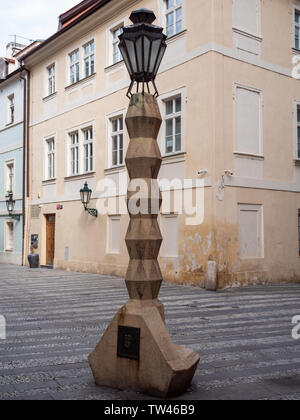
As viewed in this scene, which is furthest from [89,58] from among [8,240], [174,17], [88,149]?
[8,240]

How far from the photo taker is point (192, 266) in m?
13.0

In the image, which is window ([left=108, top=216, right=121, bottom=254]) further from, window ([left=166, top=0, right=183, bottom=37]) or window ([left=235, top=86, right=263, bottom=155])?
window ([left=166, top=0, right=183, bottom=37])

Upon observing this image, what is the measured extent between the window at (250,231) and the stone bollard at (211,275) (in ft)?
3.99

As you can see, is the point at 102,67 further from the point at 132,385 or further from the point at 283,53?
the point at 132,385

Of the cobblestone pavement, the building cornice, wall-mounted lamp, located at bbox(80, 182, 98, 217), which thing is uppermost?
the building cornice

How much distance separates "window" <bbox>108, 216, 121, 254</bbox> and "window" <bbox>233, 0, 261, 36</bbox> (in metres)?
6.92

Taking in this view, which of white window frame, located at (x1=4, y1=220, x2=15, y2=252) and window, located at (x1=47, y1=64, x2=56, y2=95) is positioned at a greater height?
window, located at (x1=47, y1=64, x2=56, y2=95)

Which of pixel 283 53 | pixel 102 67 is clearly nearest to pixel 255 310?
pixel 283 53

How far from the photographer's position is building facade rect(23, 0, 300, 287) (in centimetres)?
1296

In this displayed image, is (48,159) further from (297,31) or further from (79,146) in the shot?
(297,31)

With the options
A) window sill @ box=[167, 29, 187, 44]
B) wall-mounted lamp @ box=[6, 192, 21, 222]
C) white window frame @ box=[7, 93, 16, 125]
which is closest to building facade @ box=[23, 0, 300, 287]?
window sill @ box=[167, 29, 187, 44]

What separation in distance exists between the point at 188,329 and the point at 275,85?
9.48 meters

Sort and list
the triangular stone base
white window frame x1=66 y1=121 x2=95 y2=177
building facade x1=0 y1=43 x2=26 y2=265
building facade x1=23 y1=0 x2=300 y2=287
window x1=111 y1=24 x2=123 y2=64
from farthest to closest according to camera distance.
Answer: building facade x1=0 y1=43 x2=26 y2=265, white window frame x1=66 y1=121 x2=95 y2=177, window x1=111 y1=24 x2=123 y2=64, building facade x1=23 y1=0 x2=300 y2=287, the triangular stone base

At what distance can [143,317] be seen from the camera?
14.1 feet
